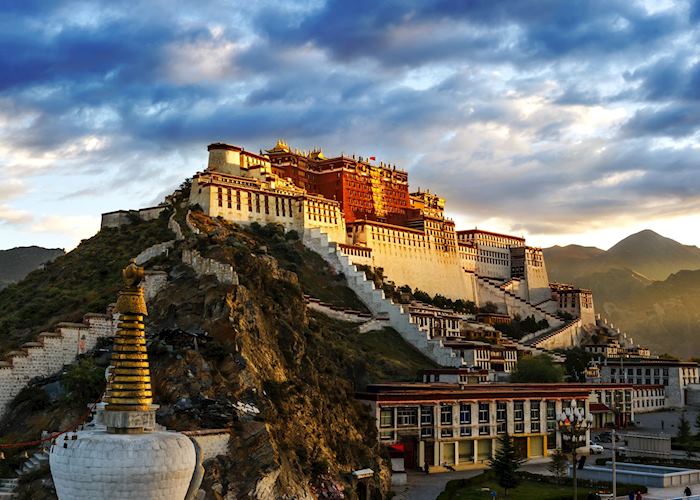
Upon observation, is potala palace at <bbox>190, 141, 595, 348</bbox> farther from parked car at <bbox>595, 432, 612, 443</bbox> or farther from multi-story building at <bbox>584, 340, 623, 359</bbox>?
parked car at <bbox>595, 432, 612, 443</bbox>

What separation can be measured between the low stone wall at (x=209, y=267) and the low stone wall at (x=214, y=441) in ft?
45.6

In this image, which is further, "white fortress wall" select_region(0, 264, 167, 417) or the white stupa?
"white fortress wall" select_region(0, 264, 167, 417)

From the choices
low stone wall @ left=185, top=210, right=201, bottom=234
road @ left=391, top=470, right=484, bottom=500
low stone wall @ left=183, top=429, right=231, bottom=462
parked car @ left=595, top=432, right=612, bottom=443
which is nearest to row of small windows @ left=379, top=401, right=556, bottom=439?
road @ left=391, top=470, right=484, bottom=500

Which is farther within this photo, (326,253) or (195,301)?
(326,253)

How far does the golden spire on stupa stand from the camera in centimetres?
1820

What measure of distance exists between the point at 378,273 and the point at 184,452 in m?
88.4

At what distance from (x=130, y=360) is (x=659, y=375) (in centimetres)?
9181

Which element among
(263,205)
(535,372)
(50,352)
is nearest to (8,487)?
(50,352)

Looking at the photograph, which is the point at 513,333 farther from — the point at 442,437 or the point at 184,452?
the point at 184,452

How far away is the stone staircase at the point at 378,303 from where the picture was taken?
8588 cm

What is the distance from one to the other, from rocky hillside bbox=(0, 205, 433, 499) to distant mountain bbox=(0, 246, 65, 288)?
109 m

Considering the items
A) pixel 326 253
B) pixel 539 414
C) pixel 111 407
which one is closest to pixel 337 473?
pixel 539 414

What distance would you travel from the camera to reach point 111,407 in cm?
1800

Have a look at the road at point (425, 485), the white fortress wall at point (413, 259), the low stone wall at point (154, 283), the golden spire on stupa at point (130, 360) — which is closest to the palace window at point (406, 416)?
the road at point (425, 485)
